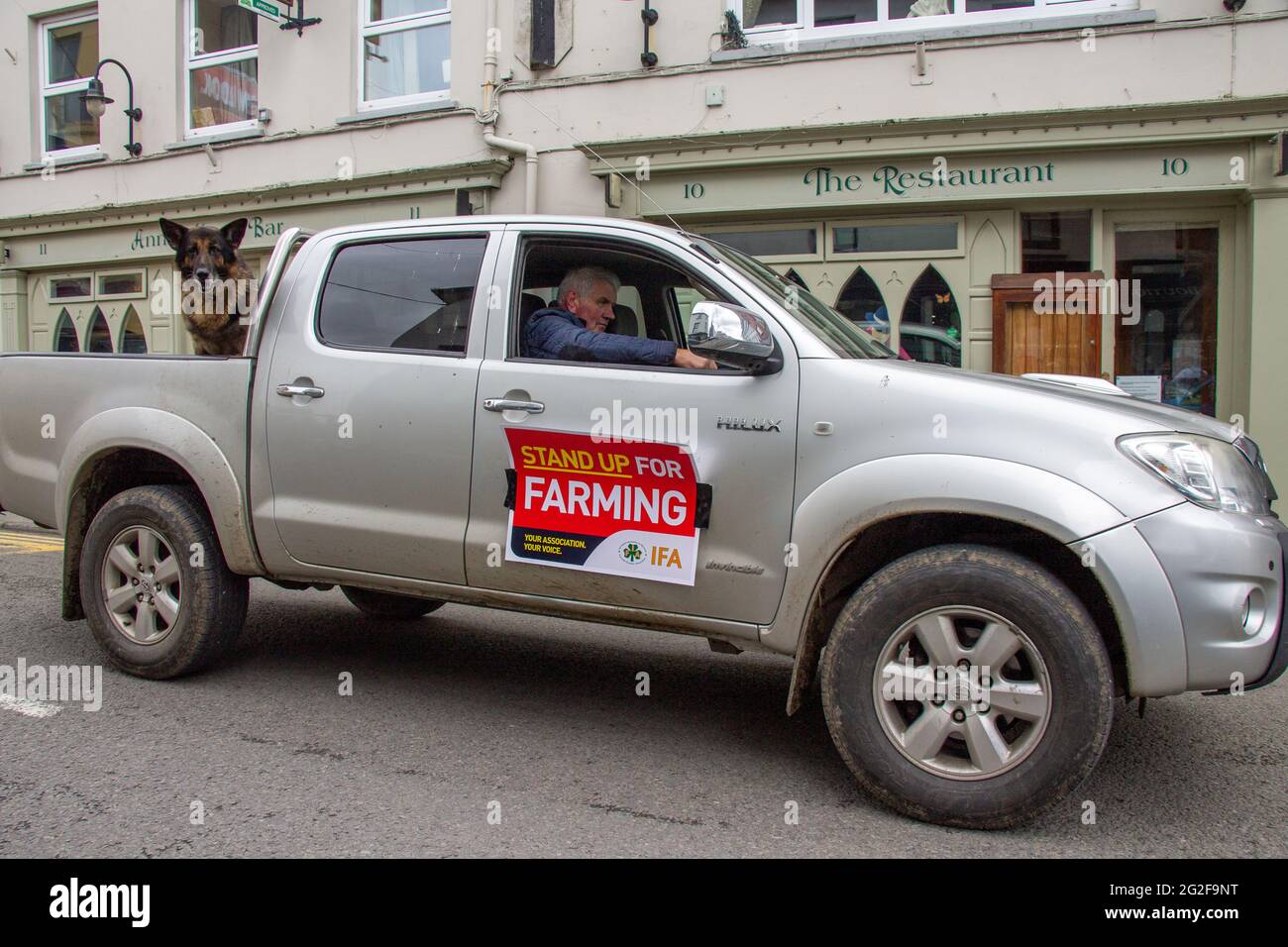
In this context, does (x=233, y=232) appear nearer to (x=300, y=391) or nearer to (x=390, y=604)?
(x=300, y=391)

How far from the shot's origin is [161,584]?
182 inches

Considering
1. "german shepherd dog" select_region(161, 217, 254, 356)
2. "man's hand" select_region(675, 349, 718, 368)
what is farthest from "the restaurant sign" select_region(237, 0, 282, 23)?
"man's hand" select_region(675, 349, 718, 368)

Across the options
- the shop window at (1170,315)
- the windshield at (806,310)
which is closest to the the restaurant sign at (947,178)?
the shop window at (1170,315)

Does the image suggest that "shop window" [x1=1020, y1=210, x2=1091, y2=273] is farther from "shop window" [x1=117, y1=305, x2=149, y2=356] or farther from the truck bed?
"shop window" [x1=117, y1=305, x2=149, y2=356]

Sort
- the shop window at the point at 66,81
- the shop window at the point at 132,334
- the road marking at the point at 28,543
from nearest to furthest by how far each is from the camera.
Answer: the road marking at the point at 28,543 → the shop window at the point at 132,334 → the shop window at the point at 66,81

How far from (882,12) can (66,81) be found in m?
12.6

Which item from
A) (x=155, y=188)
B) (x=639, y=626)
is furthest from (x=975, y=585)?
(x=155, y=188)

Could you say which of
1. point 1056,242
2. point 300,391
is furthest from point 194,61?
point 300,391

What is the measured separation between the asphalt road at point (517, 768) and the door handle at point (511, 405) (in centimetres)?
127

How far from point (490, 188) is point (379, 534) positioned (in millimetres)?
8993

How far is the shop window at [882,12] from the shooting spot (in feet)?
33.6

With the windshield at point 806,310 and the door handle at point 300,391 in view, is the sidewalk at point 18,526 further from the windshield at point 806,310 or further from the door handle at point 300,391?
the windshield at point 806,310

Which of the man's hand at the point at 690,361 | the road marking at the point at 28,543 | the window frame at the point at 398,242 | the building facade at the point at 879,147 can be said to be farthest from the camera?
the building facade at the point at 879,147
